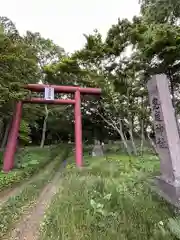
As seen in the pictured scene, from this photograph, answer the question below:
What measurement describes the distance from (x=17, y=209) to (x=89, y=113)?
19874mm

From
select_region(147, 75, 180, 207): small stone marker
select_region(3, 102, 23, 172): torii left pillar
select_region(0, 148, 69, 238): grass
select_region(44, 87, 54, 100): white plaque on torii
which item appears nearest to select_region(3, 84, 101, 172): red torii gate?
select_region(3, 102, 23, 172): torii left pillar

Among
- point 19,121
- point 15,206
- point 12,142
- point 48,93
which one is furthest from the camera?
Answer: point 48,93

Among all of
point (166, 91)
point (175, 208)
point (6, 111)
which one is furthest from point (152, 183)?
point (6, 111)

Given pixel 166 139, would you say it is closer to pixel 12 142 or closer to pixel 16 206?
pixel 16 206

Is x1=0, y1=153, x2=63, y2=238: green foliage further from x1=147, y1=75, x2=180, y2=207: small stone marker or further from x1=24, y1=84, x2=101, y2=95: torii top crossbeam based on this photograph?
x1=24, y1=84, x2=101, y2=95: torii top crossbeam

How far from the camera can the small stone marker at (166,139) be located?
184 inches

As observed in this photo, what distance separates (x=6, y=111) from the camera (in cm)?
1256

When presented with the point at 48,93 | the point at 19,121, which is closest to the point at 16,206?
the point at 19,121

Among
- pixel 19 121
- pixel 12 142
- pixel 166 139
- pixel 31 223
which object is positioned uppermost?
pixel 19 121

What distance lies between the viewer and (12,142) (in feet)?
38.6

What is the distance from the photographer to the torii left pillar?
11.2 meters

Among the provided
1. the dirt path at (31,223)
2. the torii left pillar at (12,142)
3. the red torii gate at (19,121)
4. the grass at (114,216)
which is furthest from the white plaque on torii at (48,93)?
the grass at (114,216)

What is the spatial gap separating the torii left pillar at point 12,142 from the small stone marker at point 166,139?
8.24 metres

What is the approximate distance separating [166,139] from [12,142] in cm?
896
